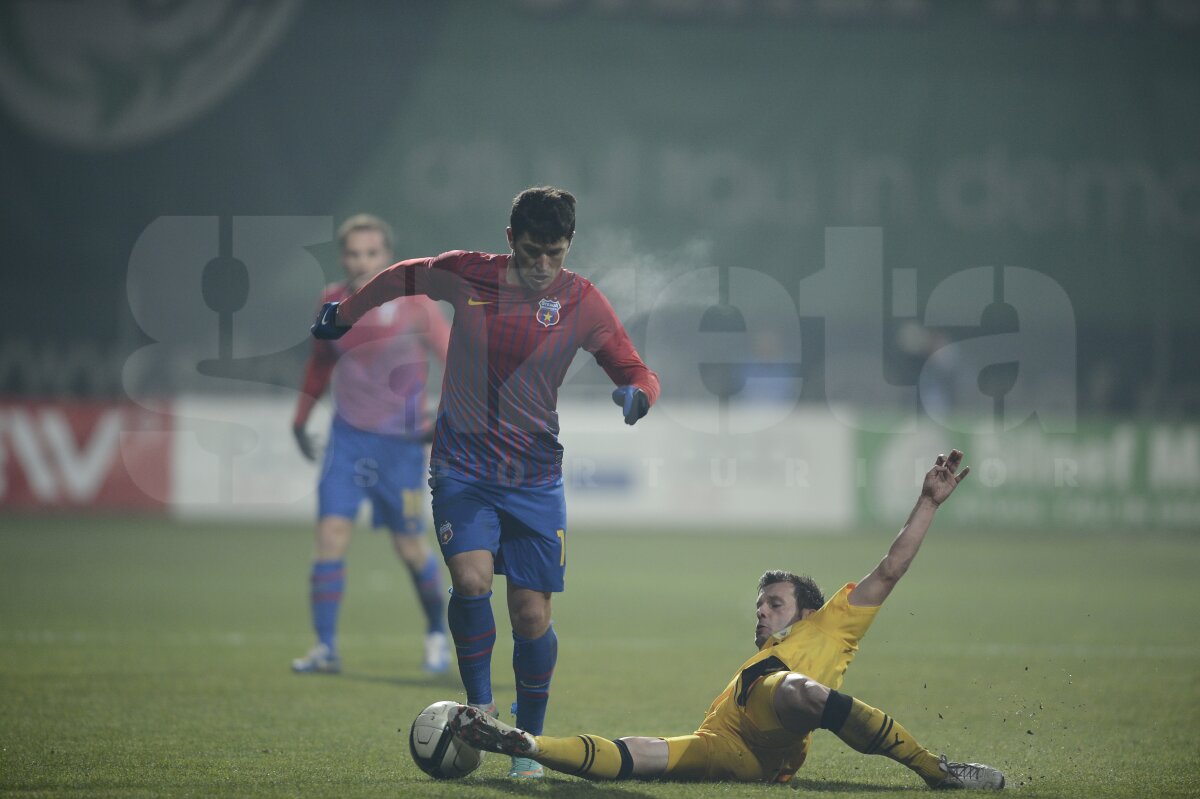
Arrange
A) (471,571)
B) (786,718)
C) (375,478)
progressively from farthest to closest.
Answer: (375,478), (471,571), (786,718)

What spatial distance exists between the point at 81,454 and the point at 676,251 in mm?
7707

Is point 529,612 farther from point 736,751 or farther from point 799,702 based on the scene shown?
point 799,702

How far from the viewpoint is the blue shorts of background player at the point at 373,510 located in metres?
8.06

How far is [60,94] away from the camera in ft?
68.9

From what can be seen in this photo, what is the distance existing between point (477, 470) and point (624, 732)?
1.59 metres

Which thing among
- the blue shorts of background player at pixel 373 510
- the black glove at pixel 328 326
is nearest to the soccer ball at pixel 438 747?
the black glove at pixel 328 326

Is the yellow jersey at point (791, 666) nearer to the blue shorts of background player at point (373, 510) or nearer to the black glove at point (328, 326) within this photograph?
the black glove at point (328, 326)

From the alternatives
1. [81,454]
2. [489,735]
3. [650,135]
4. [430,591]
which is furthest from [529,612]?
[650,135]

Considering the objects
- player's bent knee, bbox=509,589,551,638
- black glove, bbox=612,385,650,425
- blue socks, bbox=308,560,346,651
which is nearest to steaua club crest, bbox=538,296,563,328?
black glove, bbox=612,385,650,425

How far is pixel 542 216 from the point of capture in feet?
16.1

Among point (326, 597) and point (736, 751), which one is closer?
point (736, 751)

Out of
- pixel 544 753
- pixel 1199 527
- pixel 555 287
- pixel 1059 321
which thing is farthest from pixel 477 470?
pixel 1059 321

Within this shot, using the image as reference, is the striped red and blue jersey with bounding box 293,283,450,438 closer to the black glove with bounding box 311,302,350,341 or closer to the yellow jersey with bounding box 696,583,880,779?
the black glove with bounding box 311,302,350,341

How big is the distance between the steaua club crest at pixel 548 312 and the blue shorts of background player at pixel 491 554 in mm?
594
